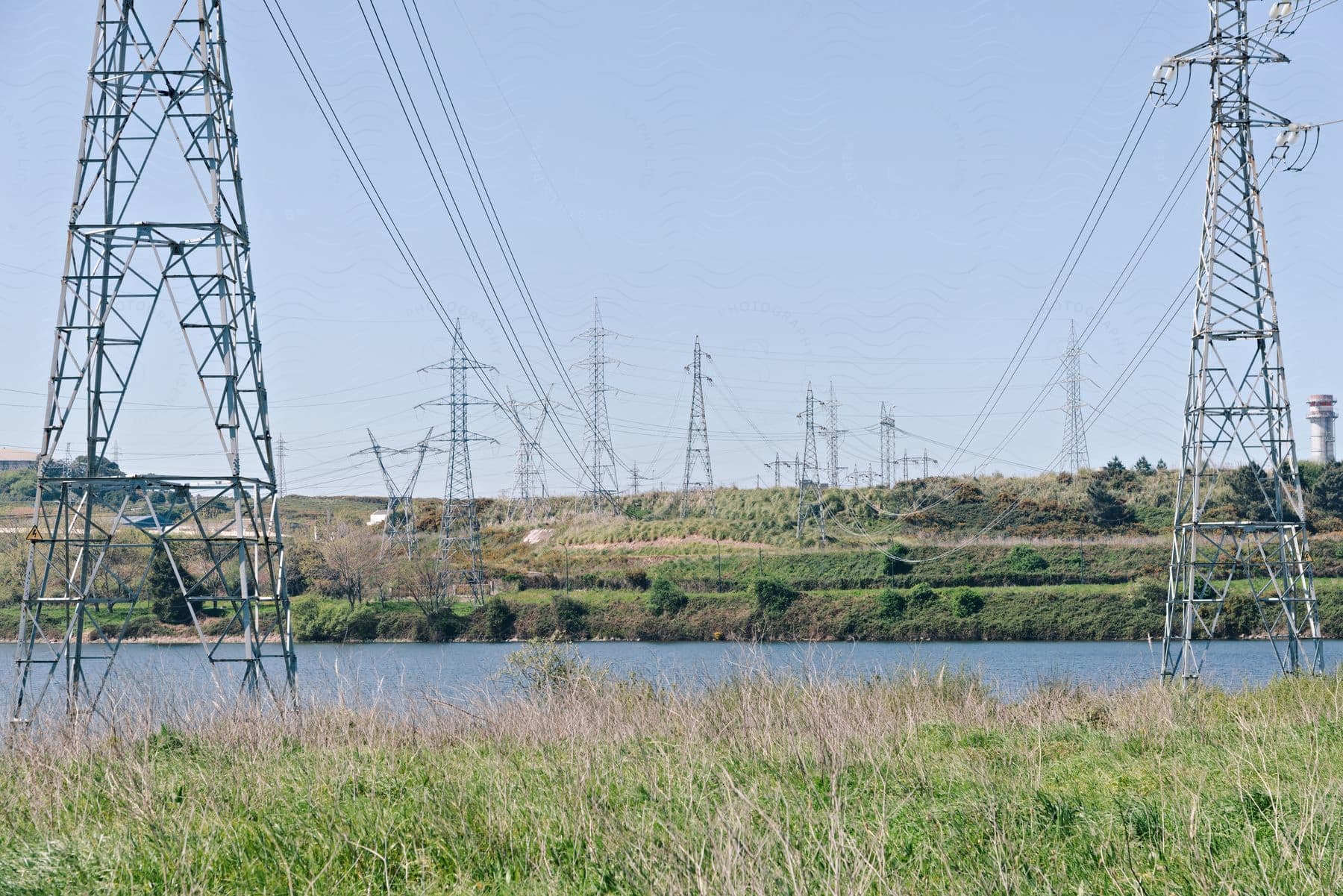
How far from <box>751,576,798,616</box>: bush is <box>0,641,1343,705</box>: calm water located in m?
3.16

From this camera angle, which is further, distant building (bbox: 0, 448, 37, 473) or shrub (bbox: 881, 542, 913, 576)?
distant building (bbox: 0, 448, 37, 473)

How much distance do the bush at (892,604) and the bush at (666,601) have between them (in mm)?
9474

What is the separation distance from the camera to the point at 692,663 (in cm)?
1750

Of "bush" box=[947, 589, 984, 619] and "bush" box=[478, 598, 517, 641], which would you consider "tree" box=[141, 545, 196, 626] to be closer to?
"bush" box=[478, 598, 517, 641]

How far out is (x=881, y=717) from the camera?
11.6 meters

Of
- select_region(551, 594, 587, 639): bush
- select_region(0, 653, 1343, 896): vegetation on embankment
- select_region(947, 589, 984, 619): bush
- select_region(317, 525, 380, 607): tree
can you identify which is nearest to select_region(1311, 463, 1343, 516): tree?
select_region(947, 589, 984, 619): bush

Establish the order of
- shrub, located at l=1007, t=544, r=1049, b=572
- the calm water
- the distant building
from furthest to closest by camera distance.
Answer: the distant building
shrub, located at l=1007, t=544, r=1049, b=572
the calm water

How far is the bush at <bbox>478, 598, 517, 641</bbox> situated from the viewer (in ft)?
189

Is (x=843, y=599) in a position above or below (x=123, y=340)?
below

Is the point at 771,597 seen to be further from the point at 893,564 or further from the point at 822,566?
the point at 893,564

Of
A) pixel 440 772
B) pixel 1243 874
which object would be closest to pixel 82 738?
pixel 440 772

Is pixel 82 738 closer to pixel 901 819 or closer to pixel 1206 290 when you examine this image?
pixel 901 819

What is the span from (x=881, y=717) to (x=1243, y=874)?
5.75 meters

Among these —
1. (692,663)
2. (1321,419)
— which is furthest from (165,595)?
(1321,419)
